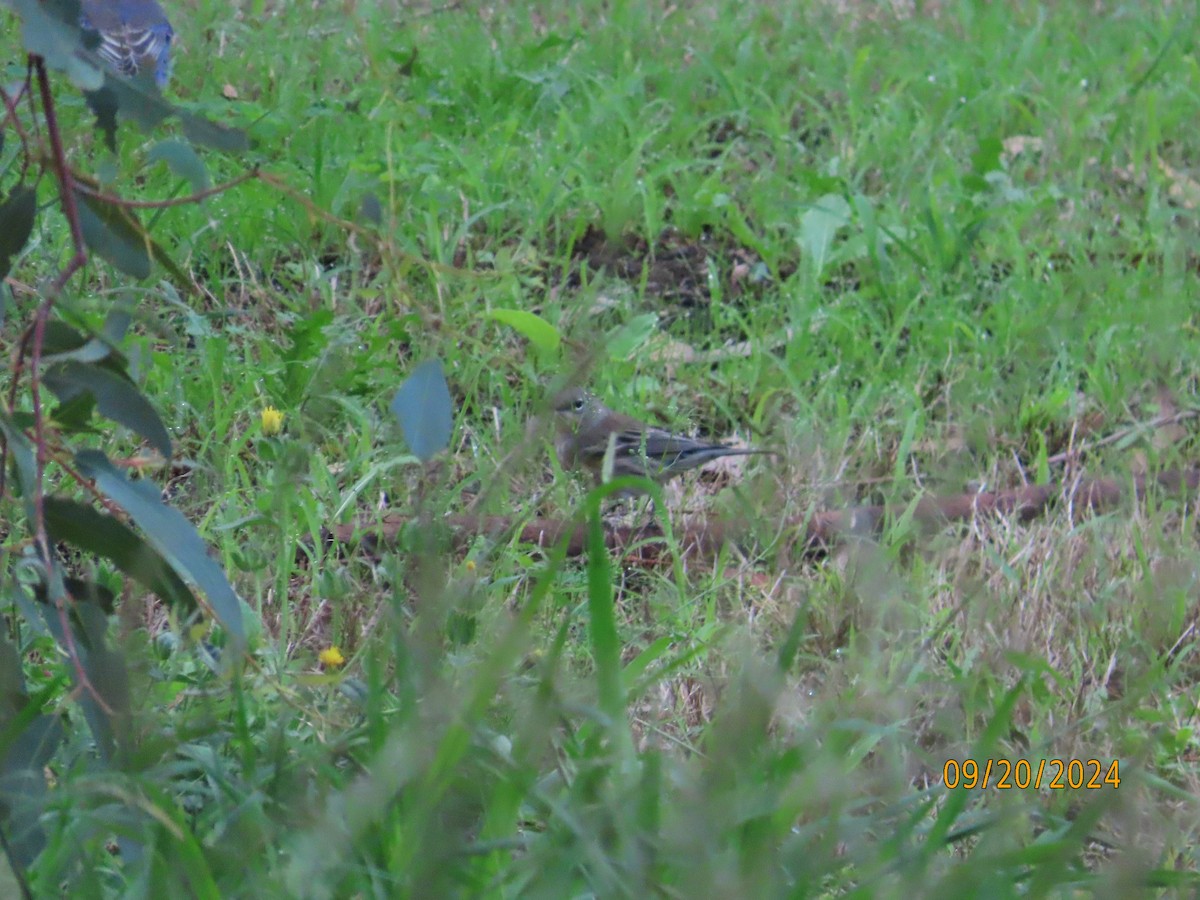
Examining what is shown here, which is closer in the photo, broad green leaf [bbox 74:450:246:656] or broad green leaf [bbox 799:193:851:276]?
broad green leaf [bbox 74:450:246:656]

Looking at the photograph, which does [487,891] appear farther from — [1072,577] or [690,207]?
[690,207]

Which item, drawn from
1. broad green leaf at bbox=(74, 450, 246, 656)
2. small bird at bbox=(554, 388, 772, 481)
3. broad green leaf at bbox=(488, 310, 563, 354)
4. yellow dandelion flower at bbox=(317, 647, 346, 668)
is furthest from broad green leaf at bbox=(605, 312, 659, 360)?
broad green leaf at bbox=(74, 450, 246, 656)

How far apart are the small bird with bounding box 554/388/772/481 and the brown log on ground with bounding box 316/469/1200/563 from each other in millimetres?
221

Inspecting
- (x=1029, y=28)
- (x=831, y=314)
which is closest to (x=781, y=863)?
(x=831, y=314)

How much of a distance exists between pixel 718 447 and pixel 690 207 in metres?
1.45

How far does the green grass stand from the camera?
209 centimetres

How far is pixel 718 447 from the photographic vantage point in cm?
433

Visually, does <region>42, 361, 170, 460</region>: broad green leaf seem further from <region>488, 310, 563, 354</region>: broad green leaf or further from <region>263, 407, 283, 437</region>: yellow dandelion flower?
<region>488, 310, 563, 354</region>: broad green leaf

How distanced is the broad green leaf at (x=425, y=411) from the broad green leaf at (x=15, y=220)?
689mm

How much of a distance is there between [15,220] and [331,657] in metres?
1.06
